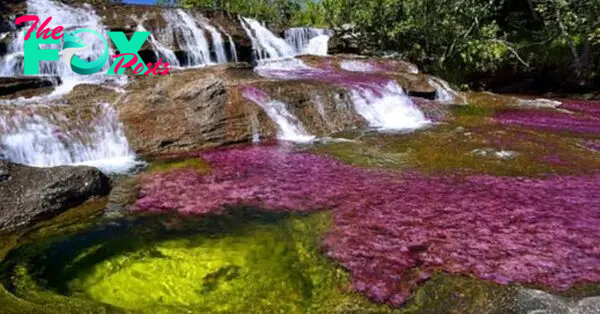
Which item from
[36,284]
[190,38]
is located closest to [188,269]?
[36,284]

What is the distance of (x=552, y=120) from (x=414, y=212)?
15.3 meters

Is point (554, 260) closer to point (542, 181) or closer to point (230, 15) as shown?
point (542, 181)

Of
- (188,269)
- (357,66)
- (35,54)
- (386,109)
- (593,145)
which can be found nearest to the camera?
(188,269)

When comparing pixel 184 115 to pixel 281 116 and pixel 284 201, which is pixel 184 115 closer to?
pixel 281 116

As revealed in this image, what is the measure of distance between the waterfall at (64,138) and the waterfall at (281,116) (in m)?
5.35

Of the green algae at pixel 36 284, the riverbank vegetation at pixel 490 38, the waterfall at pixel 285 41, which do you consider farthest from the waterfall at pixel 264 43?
the green algae at pixel 36 284

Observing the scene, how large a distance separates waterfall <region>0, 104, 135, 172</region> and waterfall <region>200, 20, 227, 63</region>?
53.8ft

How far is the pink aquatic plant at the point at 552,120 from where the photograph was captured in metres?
21.6

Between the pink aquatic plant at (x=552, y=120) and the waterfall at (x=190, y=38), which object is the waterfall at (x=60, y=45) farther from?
the pink aquatic plant at (x=552, y=120)

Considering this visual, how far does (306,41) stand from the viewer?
139 feet

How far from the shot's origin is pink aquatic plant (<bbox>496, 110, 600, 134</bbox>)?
2163 cm

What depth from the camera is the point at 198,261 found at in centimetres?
878

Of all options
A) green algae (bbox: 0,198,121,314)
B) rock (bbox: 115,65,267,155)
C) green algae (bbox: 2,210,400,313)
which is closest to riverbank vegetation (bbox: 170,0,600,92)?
rock (bbox: 115,65,267,155)

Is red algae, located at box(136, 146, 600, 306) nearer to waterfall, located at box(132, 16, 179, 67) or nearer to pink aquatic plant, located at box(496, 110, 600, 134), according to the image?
pink aquatic plant, located at box(496, 110, 600, 134)
